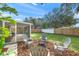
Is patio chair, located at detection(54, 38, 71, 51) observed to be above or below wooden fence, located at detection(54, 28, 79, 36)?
below

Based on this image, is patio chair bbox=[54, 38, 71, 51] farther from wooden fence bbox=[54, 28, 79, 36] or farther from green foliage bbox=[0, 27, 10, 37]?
green foliage bbox=[0, 27, 10, 37]

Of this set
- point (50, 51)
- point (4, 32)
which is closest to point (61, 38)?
point (50, 51)

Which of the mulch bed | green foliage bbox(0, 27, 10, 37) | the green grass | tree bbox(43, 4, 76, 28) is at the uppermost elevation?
tree bbox(43, 4, 76, 28)

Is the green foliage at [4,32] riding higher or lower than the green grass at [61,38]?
higher

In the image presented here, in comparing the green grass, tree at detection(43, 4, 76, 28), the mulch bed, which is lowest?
the mulch bed

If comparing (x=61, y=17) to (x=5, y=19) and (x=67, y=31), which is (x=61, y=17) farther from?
(x=5, y=19)

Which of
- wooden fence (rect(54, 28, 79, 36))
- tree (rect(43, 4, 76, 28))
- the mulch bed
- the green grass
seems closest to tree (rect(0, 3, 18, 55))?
the mulch bed

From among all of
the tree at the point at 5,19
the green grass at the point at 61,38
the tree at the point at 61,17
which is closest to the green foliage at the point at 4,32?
the tree at the point at 5,19

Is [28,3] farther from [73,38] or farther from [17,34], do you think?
[73,38]

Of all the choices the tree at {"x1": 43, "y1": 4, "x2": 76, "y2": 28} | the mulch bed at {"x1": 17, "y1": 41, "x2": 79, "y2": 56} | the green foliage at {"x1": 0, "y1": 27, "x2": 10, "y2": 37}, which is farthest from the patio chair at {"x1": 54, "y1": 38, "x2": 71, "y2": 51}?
the green foliage at {"x1": 0, "y1": 27, "x2": 10, "y2": 37}

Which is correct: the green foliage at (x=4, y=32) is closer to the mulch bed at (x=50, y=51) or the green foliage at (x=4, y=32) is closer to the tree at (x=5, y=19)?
the tree at (x=5, y=19)

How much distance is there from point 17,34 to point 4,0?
A: 1.40ft

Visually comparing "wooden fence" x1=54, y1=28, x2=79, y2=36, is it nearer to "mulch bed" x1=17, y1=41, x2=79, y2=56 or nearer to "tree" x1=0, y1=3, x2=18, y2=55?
"mulch bed" x1=17, y1=41, x2=79, y2=56

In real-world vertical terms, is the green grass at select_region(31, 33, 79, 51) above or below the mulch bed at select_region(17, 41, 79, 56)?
above
